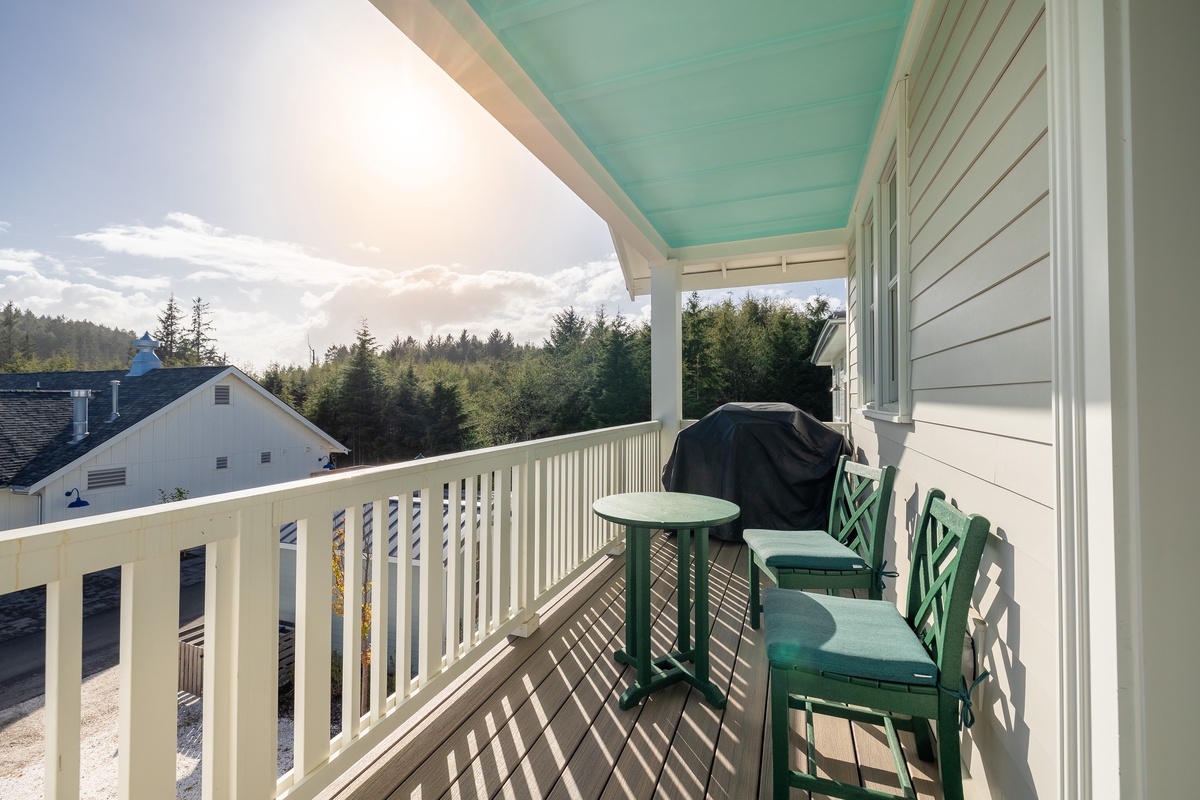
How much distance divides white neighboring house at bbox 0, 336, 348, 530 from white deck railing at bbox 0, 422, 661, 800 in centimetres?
712

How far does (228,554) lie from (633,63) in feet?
8.17

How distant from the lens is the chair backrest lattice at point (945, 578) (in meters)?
1.37

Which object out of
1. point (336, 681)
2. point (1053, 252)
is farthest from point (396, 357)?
point (1053, 252)

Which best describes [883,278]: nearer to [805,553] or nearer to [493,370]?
[805,553]

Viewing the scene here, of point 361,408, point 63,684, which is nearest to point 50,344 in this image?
point 361,408

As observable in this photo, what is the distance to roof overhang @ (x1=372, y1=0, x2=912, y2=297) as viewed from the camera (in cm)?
211

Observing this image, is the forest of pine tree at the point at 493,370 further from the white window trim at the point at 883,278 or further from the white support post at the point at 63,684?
the white support post at the point at 63,684

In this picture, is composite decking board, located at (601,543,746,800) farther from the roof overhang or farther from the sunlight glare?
the sunlight glare

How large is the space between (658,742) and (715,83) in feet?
9.44

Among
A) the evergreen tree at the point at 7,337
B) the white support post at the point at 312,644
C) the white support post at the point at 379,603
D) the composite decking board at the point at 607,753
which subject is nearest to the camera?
the white support post at the point at 312,644

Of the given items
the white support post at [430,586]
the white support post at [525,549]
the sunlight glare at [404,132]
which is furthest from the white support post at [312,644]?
the sunlight glare at [404,132]

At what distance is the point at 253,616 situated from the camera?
123cm

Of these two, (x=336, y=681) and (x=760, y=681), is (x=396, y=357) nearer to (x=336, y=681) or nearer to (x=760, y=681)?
(x=336, y=681)

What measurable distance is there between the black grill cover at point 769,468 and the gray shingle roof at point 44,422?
9.91 metres
